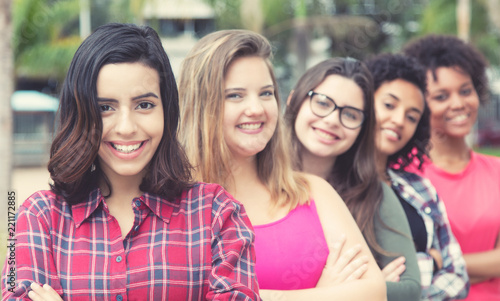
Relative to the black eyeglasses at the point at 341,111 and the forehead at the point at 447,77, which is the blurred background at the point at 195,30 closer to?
the black eyeglasses at the point at 341,111

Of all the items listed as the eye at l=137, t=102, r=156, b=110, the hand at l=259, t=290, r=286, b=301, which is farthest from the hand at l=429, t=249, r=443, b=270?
the eye at l=137, t=102, r=156, b=110

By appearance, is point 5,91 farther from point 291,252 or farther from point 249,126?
point 291,252

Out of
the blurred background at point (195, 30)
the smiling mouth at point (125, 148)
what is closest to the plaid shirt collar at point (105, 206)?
the smiling mouth at point (125, 148)

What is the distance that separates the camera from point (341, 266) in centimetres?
213

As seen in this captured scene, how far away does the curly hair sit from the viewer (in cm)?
340

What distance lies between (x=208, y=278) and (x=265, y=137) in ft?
2.27

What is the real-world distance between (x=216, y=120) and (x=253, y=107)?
14 cm

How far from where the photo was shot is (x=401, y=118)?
9.42 feet

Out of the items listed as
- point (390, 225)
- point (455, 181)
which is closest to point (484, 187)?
point (455, 181)

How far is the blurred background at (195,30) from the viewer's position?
11250 millimetres

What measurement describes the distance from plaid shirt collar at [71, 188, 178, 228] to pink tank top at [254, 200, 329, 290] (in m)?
0.52

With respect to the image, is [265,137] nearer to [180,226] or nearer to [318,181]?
[318,181]

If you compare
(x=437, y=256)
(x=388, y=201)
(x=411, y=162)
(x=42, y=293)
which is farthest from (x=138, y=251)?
(x=411, y=162)

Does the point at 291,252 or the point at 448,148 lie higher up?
the point at 448,148
